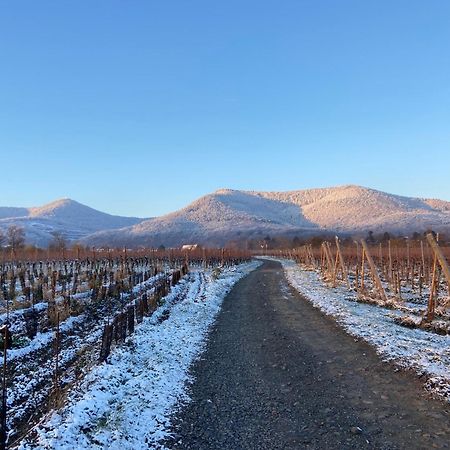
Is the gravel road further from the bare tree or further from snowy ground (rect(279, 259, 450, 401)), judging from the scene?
the bare tree

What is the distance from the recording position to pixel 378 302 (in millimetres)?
17250

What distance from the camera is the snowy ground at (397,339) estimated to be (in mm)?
7791

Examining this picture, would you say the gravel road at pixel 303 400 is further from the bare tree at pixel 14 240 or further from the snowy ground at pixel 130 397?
the bare tree at pixel 14 240

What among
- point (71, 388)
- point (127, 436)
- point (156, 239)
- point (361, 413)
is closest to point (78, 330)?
point (71, 388)

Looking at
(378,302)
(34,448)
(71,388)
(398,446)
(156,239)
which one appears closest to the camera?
(34,448)

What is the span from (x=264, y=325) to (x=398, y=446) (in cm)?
840

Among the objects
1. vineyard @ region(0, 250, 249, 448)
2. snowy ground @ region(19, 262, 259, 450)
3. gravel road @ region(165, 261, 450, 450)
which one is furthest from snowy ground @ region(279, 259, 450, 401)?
vineyard @ region(0, 250, 249, 448)

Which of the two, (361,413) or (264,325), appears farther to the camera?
(264,325)

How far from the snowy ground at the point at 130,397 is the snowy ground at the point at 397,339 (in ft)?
13.2

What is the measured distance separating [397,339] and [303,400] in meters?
4.25

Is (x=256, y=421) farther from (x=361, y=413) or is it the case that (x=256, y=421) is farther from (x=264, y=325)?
(x=264, y=325)

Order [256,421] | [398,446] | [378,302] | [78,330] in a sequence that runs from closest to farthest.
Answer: [398,446], [256,421], [78,330], [378,302]

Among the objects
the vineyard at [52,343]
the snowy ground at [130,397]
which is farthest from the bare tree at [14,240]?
the snowy ground at [130,397]

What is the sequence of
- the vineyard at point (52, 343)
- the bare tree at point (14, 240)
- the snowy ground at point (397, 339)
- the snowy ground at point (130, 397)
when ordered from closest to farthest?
the snowy ground at point (130, 397) → the vineyard at point (52, 343) → the snowy ground at point (397, 339) → the bare tree at point (14, 240)
